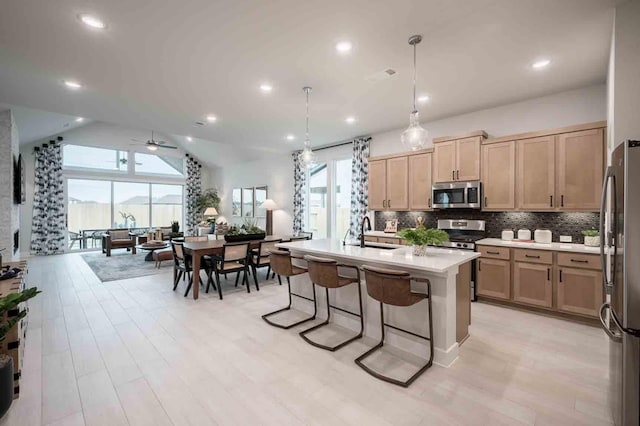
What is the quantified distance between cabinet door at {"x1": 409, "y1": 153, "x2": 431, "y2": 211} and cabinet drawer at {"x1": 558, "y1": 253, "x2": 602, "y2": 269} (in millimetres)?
2008

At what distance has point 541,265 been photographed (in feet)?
12.0

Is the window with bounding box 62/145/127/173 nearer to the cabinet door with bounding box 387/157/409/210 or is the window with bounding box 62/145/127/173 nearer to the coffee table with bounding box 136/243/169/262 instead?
the coffee table with bounding box 136/243/169/262

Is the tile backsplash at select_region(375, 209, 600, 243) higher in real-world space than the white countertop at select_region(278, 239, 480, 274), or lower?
higher

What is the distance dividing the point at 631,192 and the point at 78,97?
603cm

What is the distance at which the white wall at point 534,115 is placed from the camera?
377 cm

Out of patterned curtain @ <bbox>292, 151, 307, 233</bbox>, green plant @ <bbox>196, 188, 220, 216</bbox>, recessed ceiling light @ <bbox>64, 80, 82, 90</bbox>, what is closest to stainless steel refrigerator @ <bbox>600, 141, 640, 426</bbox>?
recessed ceiling light @ <bbox>64, 80, 82, 90</bbox>

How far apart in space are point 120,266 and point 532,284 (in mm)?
8125

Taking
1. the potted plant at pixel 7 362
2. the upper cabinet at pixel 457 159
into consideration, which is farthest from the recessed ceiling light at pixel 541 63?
the potted plant at pixel 7 362

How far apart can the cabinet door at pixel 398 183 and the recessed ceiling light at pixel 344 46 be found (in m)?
2.91

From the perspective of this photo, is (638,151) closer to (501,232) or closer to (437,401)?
(437,401)

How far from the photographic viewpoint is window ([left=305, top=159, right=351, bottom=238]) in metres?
7.07

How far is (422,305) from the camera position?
265cm

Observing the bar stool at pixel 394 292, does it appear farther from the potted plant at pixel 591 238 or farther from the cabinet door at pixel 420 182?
the cabinet door at pixel 420 182

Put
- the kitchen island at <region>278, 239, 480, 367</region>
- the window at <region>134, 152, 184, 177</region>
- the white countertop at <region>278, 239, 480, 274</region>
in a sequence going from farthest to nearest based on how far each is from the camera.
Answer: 1. the window at <region>134, 152, 184, 177</region>
2. the kitchen island at <region>278, 239, 480, 367</region>
3. the white countertop at <region>278, 239, 480, 274</region>
